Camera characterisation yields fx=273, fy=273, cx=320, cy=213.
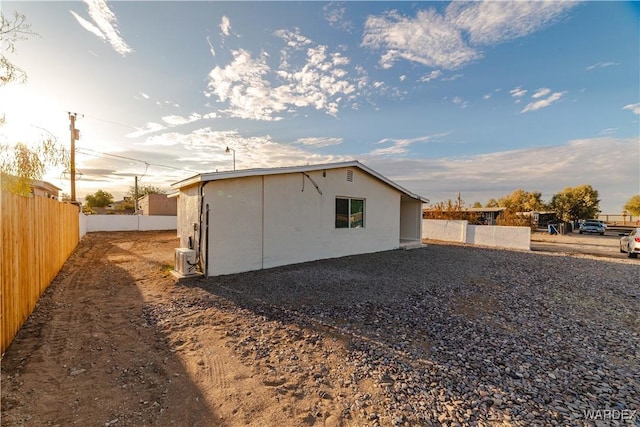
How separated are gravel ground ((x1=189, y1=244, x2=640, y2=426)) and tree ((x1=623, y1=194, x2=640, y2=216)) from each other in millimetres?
60460

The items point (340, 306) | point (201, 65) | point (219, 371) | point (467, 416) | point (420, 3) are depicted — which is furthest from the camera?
point (201, 65)

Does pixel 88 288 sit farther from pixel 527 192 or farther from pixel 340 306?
pixel 527 192

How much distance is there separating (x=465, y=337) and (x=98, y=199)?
59.5m

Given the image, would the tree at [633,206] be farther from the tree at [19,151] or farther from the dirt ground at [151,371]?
the tree at [19,151]

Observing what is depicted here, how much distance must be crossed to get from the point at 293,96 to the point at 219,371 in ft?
34.5

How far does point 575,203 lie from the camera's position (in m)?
40.3

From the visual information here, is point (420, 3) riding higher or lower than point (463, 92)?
higher

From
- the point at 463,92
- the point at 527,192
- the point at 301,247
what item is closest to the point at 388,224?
the point at 301,247

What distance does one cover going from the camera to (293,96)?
1129 cm

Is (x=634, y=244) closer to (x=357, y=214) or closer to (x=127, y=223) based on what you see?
(x=357, y=214)

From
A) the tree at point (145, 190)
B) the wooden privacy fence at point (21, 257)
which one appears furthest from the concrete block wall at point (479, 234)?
the tree at point (145, 190)

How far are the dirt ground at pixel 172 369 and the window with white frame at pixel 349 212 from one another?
6103 mm

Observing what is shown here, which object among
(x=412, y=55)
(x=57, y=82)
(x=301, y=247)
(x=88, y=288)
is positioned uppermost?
(x=412, y=55)

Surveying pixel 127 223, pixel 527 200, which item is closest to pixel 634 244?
pixel 127 223
